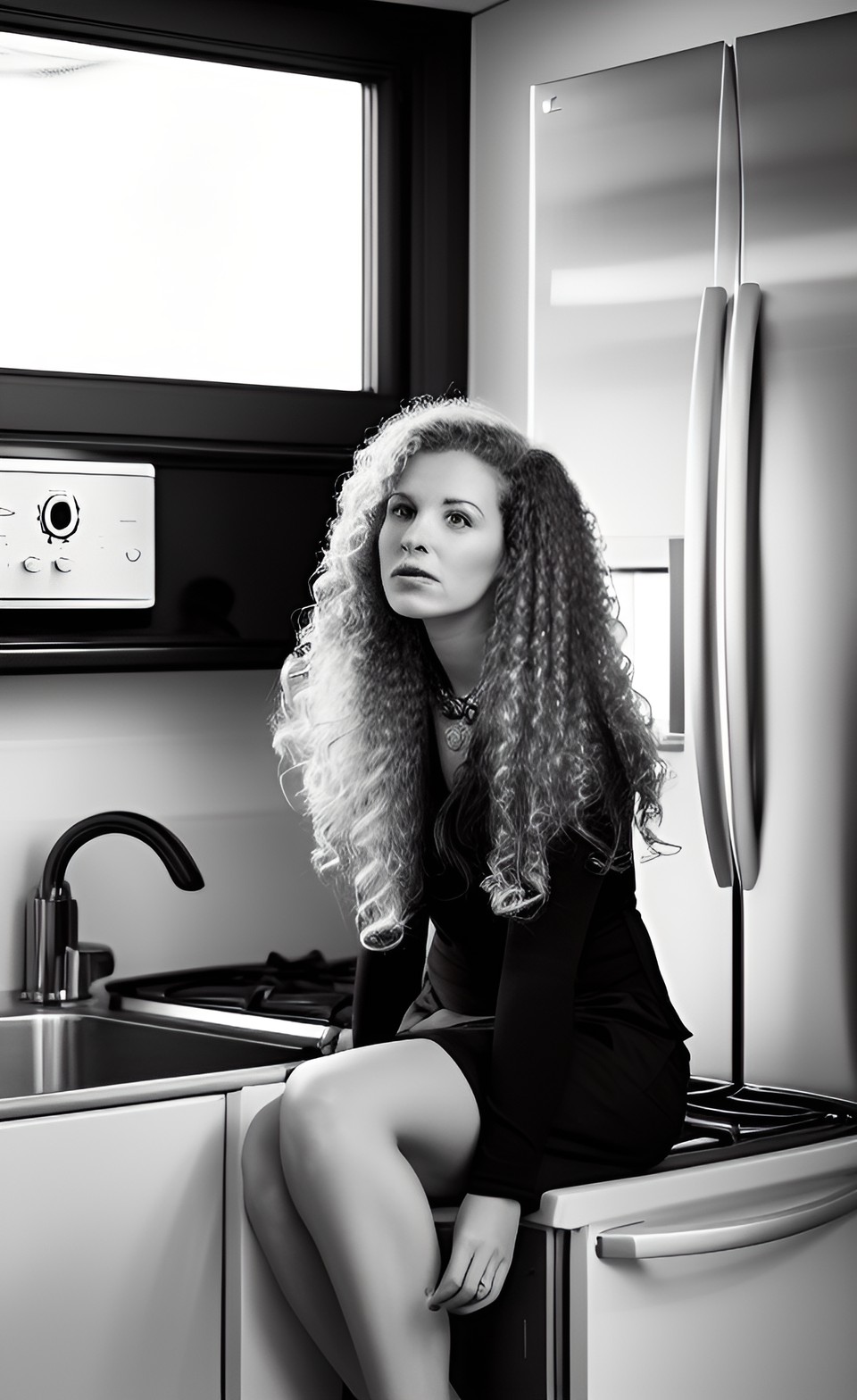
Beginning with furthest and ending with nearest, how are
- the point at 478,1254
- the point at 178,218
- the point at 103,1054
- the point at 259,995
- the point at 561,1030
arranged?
1. the point at 178,218
2. the point at 259,995
3. the point at 103,1054
4. the point at 561,1030
5. the point at 478,1254

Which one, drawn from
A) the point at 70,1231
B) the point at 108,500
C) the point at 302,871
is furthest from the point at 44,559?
the point at 70,1231

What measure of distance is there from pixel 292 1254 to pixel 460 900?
389mm

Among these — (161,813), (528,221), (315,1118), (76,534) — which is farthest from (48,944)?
(528,221)

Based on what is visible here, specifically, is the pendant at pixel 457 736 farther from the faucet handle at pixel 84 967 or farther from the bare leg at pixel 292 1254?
the faucet handle at pixel 84 967

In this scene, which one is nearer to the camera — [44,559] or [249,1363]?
[249,1363]

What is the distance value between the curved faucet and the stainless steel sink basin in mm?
74

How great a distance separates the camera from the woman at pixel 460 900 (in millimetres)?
1520

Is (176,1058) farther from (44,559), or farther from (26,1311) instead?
(44,559)

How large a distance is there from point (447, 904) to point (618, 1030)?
0.75ft

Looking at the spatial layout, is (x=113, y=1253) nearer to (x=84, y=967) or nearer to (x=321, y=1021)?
(x=321, y=1021)

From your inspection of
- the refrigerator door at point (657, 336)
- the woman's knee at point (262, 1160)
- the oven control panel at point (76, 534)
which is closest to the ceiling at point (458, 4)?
the refrigerator door at point (657, 336)

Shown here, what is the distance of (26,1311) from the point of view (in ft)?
5.38

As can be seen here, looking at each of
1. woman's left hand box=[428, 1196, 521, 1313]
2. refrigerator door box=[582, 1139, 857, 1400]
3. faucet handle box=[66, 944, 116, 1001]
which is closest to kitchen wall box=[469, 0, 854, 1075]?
refrigerator door box=[582, 1139, 857, 1400]

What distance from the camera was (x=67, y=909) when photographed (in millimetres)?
2203
